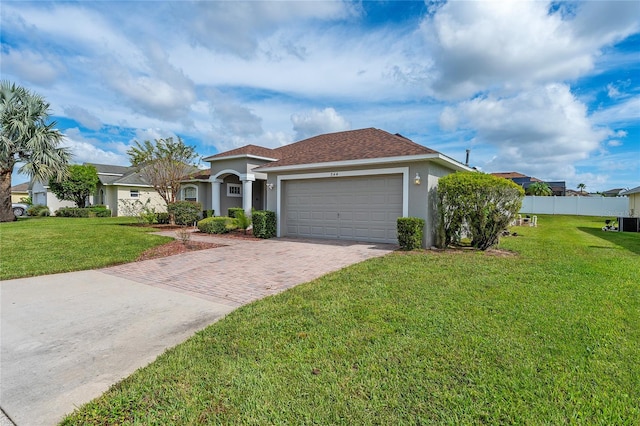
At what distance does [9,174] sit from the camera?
61.5 feet

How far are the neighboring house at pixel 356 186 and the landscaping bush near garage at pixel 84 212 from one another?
68.6ft

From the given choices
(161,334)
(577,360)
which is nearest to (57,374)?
(161,334)

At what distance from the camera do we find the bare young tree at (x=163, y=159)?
58.0 ft

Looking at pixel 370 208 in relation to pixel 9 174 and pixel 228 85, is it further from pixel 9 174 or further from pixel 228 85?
pixel 9 174

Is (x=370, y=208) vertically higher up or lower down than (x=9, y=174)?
lower down

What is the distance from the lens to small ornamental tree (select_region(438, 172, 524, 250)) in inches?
357

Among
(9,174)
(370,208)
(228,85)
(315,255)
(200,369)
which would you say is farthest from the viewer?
(9,174)

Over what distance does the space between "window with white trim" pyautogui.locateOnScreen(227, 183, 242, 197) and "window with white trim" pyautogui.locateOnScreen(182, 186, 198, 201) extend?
12.5 ft

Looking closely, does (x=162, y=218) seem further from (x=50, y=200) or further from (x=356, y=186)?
(x=50, y=200)

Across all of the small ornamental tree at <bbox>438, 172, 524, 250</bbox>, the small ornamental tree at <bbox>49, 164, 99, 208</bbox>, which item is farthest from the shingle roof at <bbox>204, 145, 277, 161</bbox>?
the small ornamental tree at <bbox>49, 164, 99, 208</bbox>

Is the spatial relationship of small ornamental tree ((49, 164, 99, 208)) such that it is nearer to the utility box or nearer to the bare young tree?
the bare young tree

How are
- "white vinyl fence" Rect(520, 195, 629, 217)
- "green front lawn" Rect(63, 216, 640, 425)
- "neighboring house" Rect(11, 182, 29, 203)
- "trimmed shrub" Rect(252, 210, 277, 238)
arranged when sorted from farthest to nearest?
"neighboring house" Rect(11, 182, 29, 203) → "white vinyl fence" Rect(520, 195, 629, 217) → "trimmed shrub" Rect(252, 210, 277, 238) → "green front lawn" Rect(63, 216, 640, 425)

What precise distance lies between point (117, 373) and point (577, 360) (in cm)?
443

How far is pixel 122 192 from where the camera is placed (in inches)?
1083
